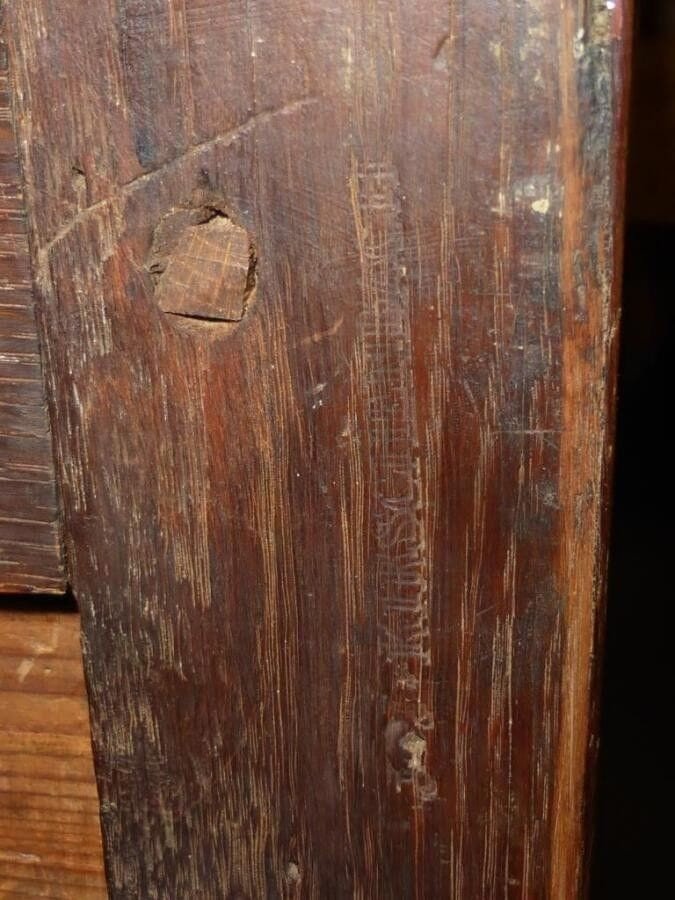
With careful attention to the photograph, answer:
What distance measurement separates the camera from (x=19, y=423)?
539mm

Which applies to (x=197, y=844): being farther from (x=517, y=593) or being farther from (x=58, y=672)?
(x=517, y=593)

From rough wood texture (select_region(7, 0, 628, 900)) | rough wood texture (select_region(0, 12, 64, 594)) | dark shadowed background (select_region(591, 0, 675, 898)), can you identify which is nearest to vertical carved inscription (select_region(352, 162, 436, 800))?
rough wood texture (select_region(7, 0, 628, 900))

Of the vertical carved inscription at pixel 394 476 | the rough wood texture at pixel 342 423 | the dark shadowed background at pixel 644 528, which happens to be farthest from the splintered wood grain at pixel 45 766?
the dark shadowed background at pixel 644 528

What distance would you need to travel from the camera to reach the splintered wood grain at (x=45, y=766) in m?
0.59

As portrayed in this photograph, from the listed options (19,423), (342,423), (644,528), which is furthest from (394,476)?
(644,528)

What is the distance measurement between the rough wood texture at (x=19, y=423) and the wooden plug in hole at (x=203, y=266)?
0.24 feet

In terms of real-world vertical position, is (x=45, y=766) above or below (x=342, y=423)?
below

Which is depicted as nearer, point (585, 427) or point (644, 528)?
point (585, 427)

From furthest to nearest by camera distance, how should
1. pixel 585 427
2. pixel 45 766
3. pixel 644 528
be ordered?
pixel 644 528 → pixel 45 766 → pixel 585 427

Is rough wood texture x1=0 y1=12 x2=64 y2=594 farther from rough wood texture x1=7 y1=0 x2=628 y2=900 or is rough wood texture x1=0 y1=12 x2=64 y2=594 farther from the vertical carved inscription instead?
the vertical carved inscription

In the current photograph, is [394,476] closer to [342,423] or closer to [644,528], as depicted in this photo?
[342,423]

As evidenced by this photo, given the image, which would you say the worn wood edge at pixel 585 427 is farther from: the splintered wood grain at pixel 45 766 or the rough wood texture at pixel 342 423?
the splintered wood grain at pixel 45 766

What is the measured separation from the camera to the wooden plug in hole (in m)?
0.49

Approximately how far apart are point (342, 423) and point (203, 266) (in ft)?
0.32
